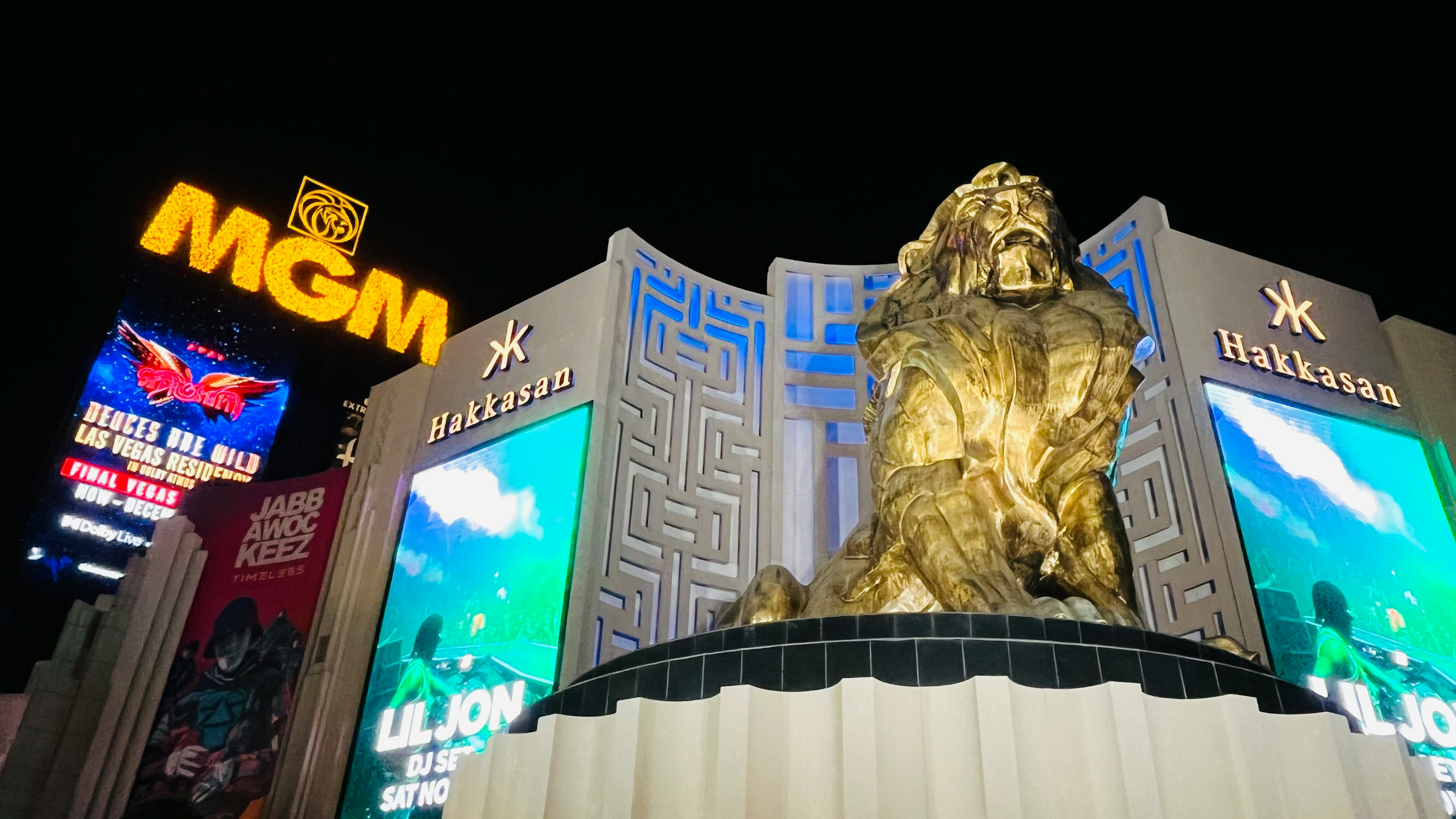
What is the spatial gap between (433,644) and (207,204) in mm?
13128

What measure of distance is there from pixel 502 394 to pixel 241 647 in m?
4.42

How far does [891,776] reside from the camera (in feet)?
10.5

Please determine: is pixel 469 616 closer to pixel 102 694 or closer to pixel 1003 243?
pixel 102 694

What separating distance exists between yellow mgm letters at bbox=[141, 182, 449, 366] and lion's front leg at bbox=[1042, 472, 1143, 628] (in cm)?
1573

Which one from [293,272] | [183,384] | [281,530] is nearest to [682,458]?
[281,530]

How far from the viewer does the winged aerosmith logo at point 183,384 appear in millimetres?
17844

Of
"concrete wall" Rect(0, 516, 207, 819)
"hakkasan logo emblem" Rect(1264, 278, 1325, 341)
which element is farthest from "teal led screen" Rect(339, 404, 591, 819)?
"hakkasan logo emblem" Rect(1264, 278, 1325, 341)

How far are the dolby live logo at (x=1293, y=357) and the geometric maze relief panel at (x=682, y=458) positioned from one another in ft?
14.3

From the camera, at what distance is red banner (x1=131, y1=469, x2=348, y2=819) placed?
11.0 meters

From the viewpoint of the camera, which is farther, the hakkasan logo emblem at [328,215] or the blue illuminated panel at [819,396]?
the hakkasan logo emblem at [328,215]

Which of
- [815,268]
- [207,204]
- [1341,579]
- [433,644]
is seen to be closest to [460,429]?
[433,644]

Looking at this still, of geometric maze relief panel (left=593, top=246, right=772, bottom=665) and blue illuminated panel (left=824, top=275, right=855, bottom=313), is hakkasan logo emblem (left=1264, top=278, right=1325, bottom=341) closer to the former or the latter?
blue illuminated panel (left=824, top=275, right=855, bottom=313)

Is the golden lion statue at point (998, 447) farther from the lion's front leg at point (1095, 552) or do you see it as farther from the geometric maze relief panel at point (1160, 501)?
the geometric maze relief panel at point (1160, 501)

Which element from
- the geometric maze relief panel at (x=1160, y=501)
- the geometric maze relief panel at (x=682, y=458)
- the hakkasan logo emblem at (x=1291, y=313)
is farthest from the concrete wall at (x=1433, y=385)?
the geometric maze relief panel at (x=682, y=458)
